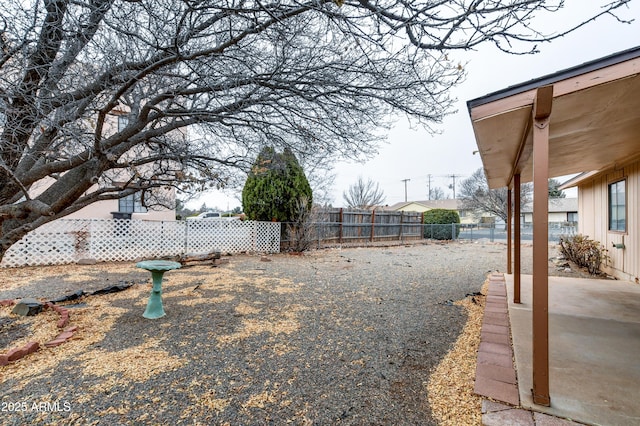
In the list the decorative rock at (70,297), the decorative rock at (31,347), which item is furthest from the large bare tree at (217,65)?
the decorative rock at (70,297)

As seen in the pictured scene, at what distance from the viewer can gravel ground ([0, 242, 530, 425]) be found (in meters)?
1.90

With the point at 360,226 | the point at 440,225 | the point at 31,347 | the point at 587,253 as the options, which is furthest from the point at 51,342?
the point at 440,225

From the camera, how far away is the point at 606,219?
6684 millimetres

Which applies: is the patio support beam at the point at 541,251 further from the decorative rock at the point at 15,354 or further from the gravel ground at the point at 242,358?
the decorative rock at the point at 15,354

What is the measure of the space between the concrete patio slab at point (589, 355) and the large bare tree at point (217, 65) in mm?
2386

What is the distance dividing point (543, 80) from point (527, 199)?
2655 cm

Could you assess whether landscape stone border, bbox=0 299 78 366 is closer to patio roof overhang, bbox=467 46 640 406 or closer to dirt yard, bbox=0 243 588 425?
dirt yard, bbox=0 243 588 425

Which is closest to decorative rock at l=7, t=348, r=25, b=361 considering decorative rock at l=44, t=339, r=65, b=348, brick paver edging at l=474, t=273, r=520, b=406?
decorative rock at l=44, t=339, r=65, b=348

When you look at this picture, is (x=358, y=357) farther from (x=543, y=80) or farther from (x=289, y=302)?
(x=543, y=80)

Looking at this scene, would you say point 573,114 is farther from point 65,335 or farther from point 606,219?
point 606,219

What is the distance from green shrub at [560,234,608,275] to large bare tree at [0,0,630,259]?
6.22 m

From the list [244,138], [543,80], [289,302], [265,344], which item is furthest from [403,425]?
[244,138]

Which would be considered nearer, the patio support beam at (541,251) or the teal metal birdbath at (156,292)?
the patio support beam at (541,251)

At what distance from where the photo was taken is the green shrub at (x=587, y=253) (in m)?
6.68
